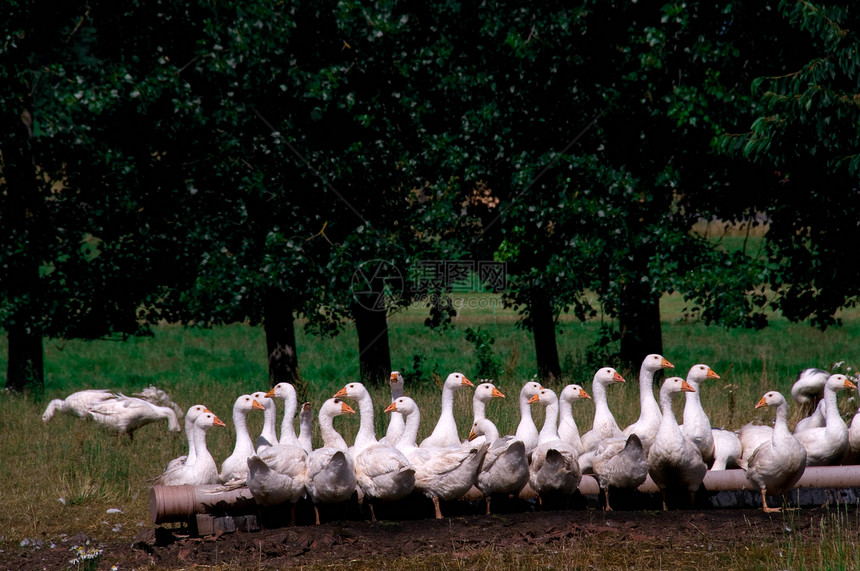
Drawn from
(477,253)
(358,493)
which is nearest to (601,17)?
(477,253)

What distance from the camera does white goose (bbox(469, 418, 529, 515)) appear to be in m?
7.86

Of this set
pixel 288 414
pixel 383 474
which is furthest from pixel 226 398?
pixel 383 474

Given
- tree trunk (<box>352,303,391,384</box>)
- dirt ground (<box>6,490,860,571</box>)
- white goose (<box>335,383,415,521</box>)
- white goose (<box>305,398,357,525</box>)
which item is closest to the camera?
dirt ground (<box>6,490,860,571</box>)

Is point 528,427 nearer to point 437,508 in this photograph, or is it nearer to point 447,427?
point 447,427

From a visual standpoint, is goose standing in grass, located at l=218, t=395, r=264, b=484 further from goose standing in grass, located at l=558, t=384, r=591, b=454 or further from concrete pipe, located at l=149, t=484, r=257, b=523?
goose standing in grass, located at l=558, t=384, r=591, b=454

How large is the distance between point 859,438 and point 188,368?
61.7ft

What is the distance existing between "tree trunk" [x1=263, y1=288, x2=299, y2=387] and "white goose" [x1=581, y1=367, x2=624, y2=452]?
6973mm

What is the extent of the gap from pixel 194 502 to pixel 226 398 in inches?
262

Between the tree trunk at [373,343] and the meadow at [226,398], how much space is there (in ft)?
2.12

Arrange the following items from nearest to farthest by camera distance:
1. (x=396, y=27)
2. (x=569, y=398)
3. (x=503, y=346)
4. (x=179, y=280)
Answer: (x=569, y=398), (x=396, y=27), (x=179, y=280), (x=503, y=346)

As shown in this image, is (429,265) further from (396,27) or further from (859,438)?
(859,438)

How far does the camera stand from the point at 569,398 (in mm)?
9867

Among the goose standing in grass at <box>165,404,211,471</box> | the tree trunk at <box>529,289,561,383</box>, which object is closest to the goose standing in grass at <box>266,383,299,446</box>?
the goose standing in grass at <box>165,404,211,471</box>

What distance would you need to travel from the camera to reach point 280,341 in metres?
16.2
